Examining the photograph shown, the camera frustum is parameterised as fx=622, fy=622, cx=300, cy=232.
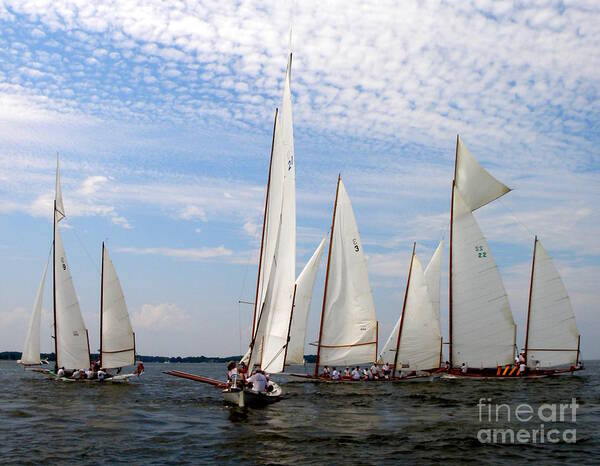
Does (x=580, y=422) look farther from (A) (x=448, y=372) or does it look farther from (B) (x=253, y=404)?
(A) (x=448, y=372)

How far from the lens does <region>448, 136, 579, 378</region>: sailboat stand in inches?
2056

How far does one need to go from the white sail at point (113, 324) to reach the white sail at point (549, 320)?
122 feet

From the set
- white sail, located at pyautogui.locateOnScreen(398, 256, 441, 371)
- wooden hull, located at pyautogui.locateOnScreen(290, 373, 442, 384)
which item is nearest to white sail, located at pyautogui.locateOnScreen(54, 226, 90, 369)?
wooden hull, located at pyautogui.locateOnScreen(290, 373, 442, 384)

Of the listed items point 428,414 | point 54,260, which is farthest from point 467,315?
point 54,260

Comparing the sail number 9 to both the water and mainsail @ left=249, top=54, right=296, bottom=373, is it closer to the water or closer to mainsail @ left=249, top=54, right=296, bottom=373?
the water

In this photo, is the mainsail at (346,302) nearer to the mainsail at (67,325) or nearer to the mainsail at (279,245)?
the mainsail at (279,245)

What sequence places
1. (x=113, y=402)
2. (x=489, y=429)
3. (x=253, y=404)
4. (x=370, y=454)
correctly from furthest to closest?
(x=113, y=402)
(x=253, y=404)
(x=489, y=429)
(x=370, y=454)

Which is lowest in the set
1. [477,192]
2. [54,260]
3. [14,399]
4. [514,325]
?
[14,399]

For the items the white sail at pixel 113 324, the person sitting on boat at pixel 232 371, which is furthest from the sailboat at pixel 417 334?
the white sail at pixel 113 324

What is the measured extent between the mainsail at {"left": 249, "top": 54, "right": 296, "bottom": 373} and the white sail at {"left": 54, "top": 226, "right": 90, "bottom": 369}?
97.1 feet

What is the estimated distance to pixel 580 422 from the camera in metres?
29.0

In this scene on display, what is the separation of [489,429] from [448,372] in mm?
27730

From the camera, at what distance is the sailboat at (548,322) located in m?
56.8

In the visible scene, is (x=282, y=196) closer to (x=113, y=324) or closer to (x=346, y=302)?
(x=346, y=302)
